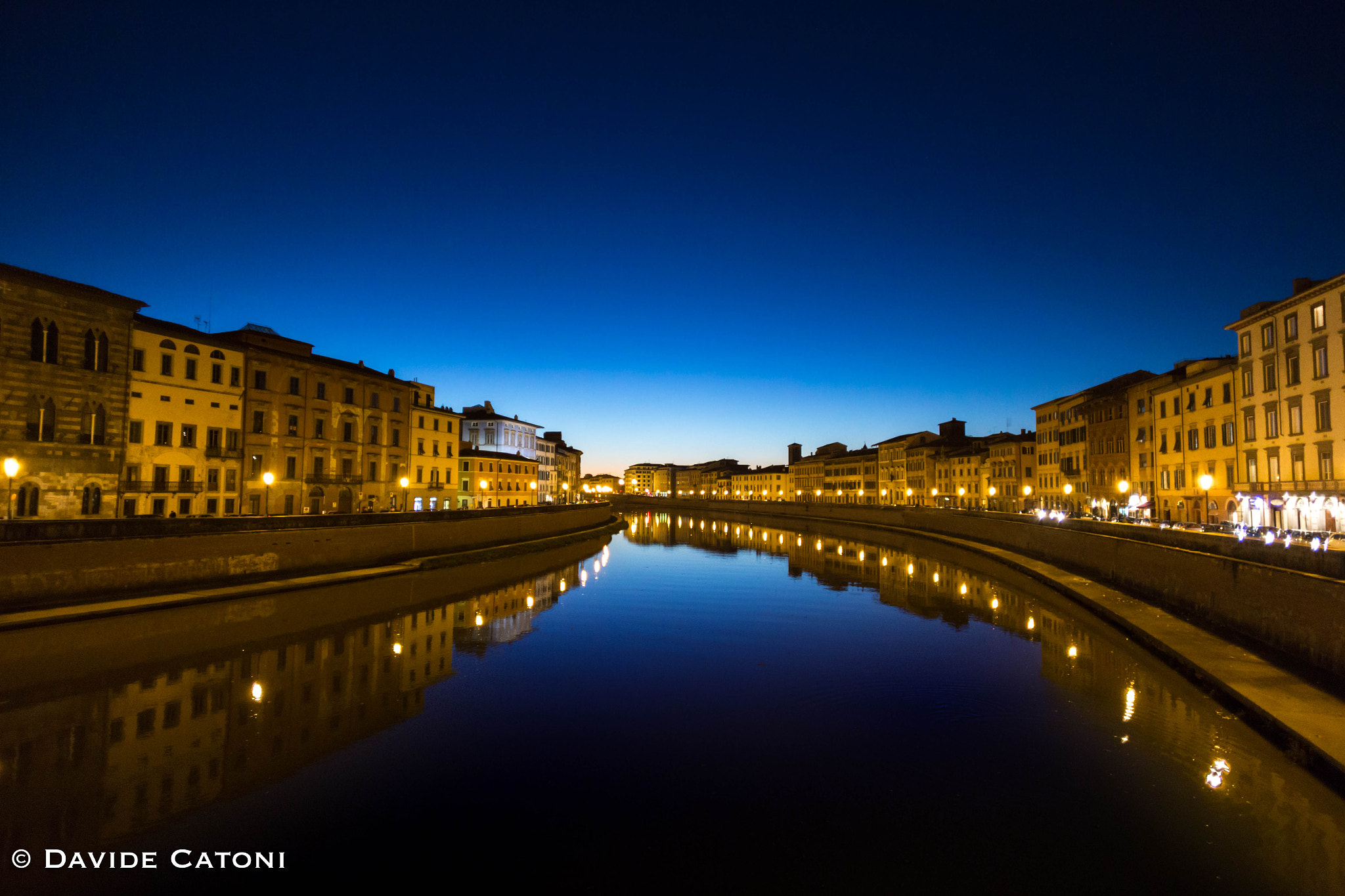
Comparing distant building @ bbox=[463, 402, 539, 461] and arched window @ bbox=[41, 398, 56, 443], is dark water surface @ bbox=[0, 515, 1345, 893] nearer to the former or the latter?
arched window @ bbox=[41, 398, 56, 443]

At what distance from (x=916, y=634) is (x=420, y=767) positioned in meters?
18.7

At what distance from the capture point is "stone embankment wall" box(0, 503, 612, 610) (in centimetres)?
2325

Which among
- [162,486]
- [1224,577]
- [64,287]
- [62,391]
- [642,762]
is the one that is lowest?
[642,762]

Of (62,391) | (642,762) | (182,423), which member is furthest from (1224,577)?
(182,423)

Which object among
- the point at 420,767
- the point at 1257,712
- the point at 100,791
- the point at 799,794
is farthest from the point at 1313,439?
the point at 100,791

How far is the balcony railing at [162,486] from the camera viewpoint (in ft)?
118

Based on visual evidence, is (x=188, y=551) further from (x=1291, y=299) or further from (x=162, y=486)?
(x=1291, y=299)

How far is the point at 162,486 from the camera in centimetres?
3756

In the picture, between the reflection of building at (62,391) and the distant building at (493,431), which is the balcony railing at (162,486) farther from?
the distant building at (493,431)

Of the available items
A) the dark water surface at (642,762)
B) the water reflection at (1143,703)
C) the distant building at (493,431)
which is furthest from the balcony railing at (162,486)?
the distant building at (493,431)

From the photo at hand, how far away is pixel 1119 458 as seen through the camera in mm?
55344

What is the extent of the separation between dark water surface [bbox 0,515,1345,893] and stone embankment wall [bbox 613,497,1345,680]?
286 centimetres

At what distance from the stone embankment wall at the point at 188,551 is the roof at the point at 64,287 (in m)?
14.4

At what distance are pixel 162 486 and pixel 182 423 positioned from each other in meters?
3.91
